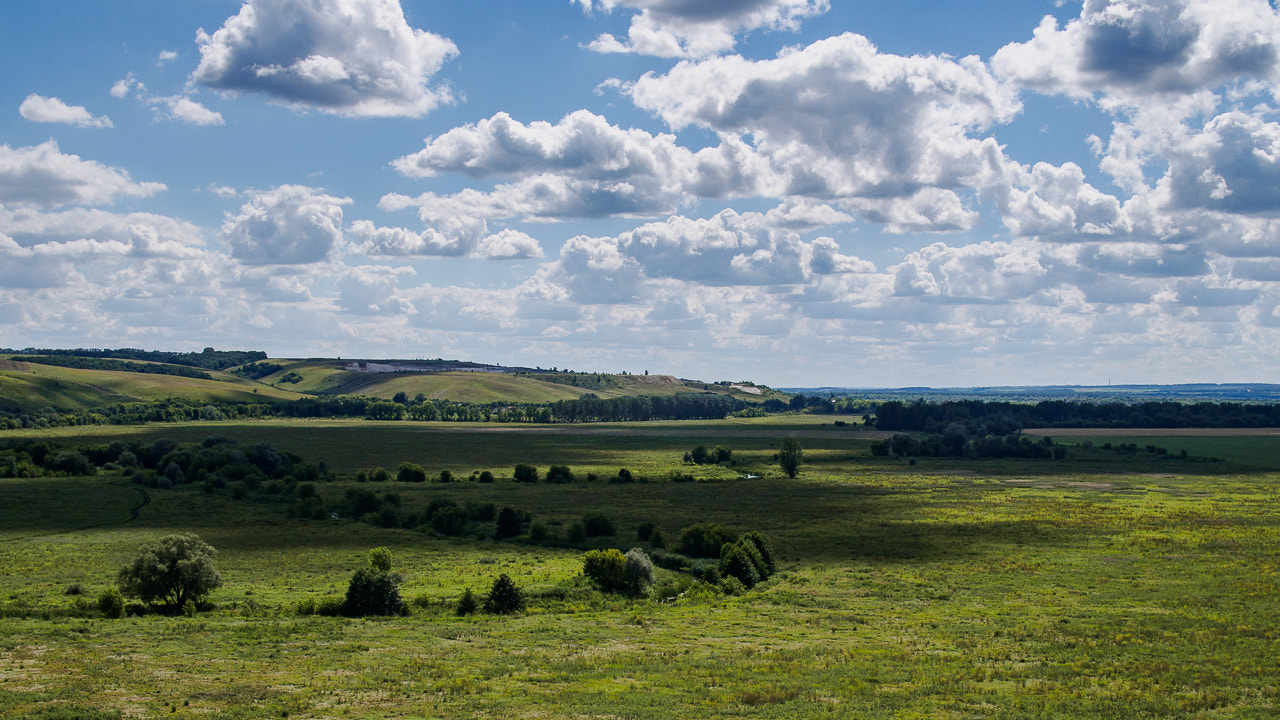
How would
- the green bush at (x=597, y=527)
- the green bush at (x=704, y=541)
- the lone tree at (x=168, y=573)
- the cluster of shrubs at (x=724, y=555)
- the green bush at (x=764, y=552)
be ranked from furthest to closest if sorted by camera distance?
1. the green bush at (x=597, y=527)
2. the green bush at (x=704, y=541)
3. the green bush at (x=764, y=552)
4. the cluster of shrubs at (x=724, y=555)
5. the lone tree at (x=168, y=573)

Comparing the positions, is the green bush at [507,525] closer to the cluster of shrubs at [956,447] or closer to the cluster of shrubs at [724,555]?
the cluster of shrubs at [724,555]

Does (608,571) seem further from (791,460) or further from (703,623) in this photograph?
(791,460)

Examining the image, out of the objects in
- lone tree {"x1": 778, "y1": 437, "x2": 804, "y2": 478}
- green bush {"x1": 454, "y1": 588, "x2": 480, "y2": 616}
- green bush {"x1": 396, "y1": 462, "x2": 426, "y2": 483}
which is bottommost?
green bush {"x1": 396, "y1": 462, "x2": 426, "y2": 483}

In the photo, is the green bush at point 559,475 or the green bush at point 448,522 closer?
the green bush at point 448,522

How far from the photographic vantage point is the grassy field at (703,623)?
35438mm

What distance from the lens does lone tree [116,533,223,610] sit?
54.3m

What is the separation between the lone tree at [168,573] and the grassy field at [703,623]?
124 inches

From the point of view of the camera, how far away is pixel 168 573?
54.4m

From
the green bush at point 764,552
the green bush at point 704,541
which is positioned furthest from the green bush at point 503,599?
the green bush at point 704,541

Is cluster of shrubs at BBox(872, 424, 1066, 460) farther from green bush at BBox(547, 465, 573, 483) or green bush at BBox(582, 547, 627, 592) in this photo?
green bush at BBox(582, 547, 627, 592)

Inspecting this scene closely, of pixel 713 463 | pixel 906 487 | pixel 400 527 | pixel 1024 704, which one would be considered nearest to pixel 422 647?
pixel 1024 704

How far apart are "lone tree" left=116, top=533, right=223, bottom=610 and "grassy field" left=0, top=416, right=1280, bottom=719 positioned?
3151 mm

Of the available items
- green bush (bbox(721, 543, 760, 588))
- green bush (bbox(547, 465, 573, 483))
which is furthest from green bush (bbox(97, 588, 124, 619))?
green bush (bbox(547, 465, 573, 483))

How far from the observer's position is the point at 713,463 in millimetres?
172000
